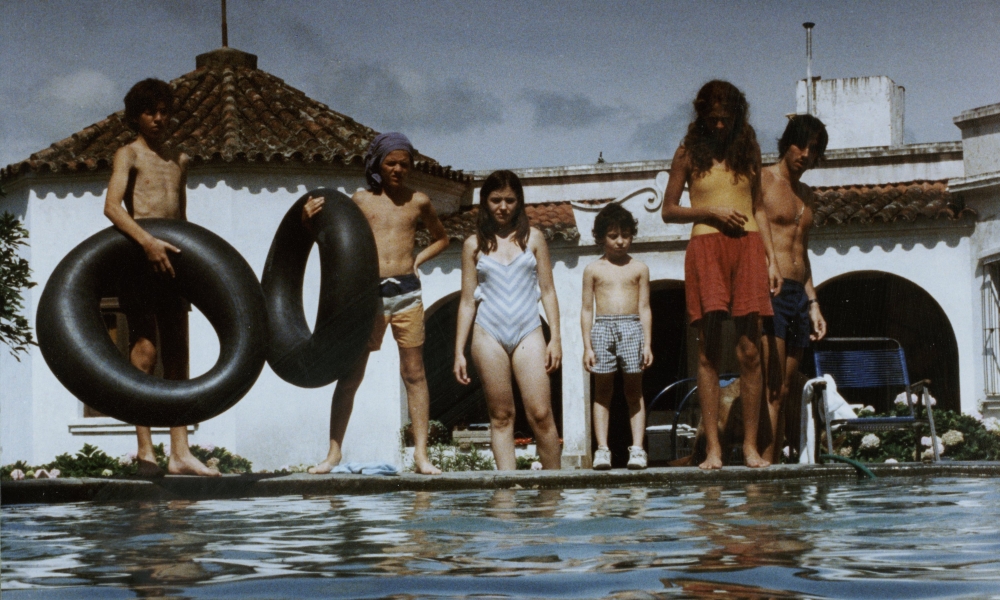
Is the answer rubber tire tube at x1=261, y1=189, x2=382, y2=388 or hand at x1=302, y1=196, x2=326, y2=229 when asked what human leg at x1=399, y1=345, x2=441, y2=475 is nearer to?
rubber tire tube at x1=261, y1=189, x2=382, y2=388

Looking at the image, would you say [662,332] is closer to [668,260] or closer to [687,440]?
[668,260]

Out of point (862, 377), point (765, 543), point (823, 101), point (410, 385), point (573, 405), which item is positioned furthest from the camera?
point (823, 101)

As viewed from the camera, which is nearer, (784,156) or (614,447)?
(784,156)

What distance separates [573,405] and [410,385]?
Result: 25.4 feet

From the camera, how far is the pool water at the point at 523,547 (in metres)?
3.08

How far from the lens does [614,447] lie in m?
17.8

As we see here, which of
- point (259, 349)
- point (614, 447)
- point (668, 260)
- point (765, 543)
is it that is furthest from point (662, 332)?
point (765, 543)

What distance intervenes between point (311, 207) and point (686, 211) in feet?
6.24

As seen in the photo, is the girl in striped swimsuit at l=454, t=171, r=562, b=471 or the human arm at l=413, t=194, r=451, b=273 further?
the human arm at l=413, t=194, r=451, b=273

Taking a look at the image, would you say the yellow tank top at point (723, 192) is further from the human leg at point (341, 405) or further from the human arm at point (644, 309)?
the human leg at point (341, 405)

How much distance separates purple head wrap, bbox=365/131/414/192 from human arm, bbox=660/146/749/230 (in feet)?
4.45

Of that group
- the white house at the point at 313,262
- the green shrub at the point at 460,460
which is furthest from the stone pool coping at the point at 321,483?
the white house at the point at 313,262

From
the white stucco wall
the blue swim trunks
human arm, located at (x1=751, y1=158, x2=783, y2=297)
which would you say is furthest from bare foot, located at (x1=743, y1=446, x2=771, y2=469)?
the white stucco wall

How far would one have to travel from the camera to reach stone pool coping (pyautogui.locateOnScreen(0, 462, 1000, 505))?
6453 millimetres
